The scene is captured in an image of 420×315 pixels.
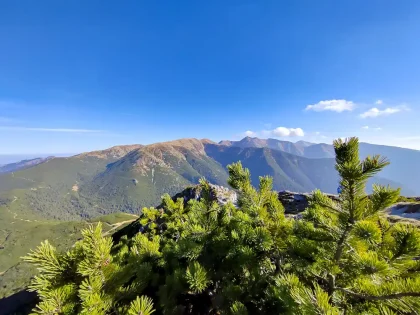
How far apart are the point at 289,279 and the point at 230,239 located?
1.25m

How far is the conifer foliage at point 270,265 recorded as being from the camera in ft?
7.32

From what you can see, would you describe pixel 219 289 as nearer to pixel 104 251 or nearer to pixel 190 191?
pixel 104 251

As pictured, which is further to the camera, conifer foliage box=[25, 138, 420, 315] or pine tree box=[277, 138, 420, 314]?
conifer foliage box=[25, 138, 420, 315]

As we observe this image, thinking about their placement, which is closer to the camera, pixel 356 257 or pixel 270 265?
pixel 356 257

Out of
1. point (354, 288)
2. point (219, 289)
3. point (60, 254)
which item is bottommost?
point (219, 289)

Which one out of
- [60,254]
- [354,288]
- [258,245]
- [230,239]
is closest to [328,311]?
[354,288]

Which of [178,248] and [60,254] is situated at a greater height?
[60,254]

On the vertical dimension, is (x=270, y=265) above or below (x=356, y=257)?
below

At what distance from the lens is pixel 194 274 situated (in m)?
2.88

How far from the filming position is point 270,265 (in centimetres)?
347

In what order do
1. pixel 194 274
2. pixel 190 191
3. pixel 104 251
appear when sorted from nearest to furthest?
pixel 104 251, pixel 194 274, pixel 190 191

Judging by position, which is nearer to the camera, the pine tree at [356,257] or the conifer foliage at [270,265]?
the pine tree at [356,257]

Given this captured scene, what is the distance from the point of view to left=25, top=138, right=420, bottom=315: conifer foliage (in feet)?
7.32

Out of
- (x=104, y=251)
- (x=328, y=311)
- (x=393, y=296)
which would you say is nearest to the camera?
(x=328, y=311)
